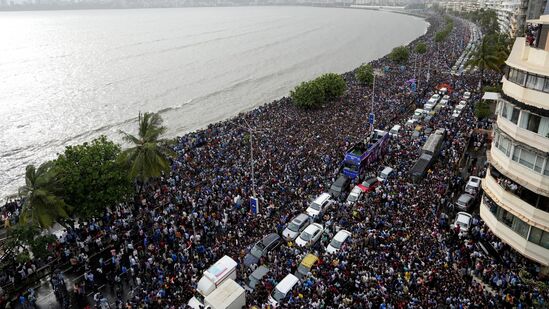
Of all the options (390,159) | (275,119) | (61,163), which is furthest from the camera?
(275,119)

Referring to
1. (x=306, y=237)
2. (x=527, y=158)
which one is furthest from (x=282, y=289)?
(x=527, y=158)

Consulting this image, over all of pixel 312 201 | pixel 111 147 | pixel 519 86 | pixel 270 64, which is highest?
pixel 519 86

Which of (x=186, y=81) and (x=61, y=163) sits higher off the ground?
(x=61, y=163)

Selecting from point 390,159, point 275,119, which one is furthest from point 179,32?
point 390,159

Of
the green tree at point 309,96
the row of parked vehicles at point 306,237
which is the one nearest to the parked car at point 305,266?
the row of parked vehicles at point 306,237

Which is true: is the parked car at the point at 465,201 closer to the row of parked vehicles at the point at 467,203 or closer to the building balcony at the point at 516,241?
the row of parked vehicles at the point at 467,203

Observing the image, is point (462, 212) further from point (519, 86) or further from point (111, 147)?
point (111, 147)
